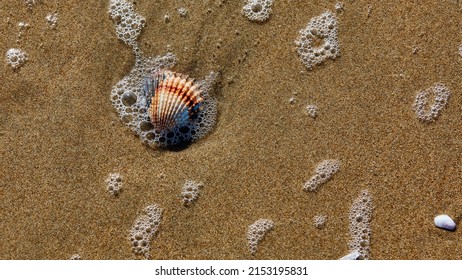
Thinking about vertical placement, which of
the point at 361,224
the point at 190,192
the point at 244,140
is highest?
the point at 244,140

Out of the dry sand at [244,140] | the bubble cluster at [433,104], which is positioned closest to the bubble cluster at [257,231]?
the dry sand at [244,140]

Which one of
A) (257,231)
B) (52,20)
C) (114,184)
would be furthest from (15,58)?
(257,231)

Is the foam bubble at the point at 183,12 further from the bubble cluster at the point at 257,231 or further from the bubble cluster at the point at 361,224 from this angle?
the bubble cluster at the point at 361,224

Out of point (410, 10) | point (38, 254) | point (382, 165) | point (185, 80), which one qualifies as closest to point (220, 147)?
point (185, 80)

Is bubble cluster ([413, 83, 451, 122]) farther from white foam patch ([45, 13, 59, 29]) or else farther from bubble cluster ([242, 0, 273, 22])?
white foam patch ([45, 13, 59, 29])

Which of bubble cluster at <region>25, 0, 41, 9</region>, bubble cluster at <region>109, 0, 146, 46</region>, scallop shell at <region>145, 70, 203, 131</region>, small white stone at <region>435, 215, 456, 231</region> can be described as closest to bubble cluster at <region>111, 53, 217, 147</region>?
scallop shell at <region>145, 70, 203, 131</region>

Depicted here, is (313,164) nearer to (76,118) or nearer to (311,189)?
(311,189)

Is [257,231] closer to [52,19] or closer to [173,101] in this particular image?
[173,101]
